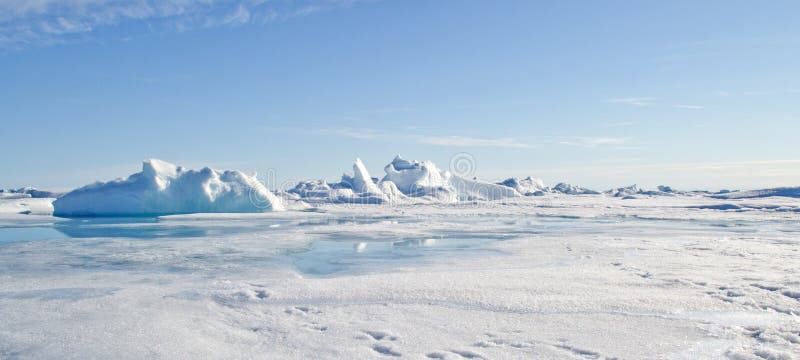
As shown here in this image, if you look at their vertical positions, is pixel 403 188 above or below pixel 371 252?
above

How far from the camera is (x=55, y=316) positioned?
3975 mm

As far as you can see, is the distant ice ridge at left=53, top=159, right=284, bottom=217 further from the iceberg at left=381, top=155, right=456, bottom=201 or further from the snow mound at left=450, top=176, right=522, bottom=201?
the snow mound at left=450, top=176, right=522, bottom=201

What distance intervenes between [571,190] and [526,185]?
385 cm

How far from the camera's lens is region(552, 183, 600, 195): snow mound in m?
44.4

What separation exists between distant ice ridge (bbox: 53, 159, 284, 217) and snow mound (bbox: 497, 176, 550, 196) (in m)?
25.5

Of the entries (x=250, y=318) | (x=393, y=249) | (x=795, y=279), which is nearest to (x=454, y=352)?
(x=250, y=318)

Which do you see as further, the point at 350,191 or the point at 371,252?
the point at 350,191

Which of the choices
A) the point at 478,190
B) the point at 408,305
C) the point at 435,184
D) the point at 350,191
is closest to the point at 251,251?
the point at 408,305

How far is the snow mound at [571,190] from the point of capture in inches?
1749

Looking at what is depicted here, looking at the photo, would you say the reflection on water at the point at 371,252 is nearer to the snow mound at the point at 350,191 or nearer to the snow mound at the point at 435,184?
the snow mound at the point at 350,191

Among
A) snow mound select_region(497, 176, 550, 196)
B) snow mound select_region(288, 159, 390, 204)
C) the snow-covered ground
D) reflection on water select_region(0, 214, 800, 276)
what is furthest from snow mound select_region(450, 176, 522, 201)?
the snow-covered ground

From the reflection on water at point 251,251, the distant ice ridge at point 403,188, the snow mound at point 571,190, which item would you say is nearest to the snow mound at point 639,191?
the snow mound at point 571,190

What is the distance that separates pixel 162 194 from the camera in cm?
2019

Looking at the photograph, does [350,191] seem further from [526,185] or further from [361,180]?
[526,185]
